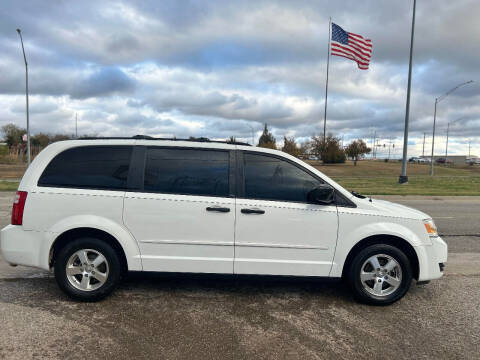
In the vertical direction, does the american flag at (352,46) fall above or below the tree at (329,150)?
above

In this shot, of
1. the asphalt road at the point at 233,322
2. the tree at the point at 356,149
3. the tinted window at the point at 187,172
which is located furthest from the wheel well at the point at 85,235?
the tree at the point at 356,149

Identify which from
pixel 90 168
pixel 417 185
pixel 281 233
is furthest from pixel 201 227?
pixel 417 185

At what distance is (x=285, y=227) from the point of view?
3.85 metres

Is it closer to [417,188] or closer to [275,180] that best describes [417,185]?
[417,188]

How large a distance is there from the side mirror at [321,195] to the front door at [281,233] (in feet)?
0.21

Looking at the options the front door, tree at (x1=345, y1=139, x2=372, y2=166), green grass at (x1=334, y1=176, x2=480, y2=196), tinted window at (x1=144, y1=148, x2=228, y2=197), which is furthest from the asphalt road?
tree at (x1=345, y1=139, x2=372, y2=166)

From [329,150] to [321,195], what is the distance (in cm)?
6056

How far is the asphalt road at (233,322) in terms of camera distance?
3.01 meters

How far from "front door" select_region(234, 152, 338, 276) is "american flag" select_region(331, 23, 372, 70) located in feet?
76.5

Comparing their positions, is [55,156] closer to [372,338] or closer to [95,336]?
[95,336]

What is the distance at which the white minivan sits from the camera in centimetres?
385

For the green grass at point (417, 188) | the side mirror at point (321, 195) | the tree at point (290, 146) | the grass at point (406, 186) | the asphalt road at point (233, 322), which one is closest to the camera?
the asphalt road at point (233, 322)

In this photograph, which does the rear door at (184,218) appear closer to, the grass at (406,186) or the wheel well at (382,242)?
the wheel well at (382,242)

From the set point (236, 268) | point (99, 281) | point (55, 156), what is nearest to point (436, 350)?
point (236, 268)
